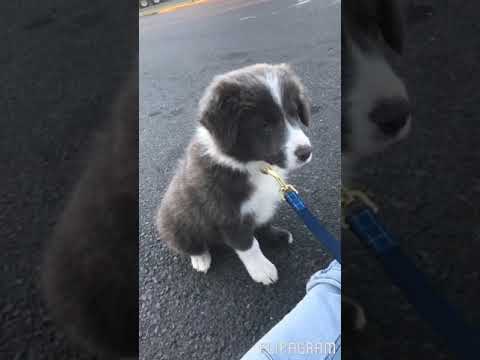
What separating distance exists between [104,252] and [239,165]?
42 cm

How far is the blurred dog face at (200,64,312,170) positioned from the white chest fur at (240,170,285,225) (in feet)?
0.24

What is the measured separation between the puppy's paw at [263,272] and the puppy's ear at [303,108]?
0.36m

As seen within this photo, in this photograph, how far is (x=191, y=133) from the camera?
1.15 m

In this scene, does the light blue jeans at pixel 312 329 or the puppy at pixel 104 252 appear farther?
the puppy at pixel 104 252

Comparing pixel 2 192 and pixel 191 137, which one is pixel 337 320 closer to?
pixel 191 137

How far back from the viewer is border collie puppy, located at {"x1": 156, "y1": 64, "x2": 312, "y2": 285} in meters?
1.07

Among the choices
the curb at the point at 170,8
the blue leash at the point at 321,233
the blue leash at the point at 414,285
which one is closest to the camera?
the blue leash at the point at 414,285

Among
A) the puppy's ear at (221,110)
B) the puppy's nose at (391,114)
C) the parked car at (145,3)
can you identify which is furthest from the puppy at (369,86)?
the parked car at (145,3)

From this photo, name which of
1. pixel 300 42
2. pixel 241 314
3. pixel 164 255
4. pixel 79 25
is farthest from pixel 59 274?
pixel 300 42

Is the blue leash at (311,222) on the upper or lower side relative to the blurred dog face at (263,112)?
lower

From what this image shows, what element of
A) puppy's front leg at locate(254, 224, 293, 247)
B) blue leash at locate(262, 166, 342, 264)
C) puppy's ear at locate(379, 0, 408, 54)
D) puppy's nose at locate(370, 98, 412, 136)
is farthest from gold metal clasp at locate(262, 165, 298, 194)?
puppy's ear at locate(379, 0, 408, 54)

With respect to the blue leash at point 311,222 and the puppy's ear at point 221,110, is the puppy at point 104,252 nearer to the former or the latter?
the puppy's ear at point 221,110

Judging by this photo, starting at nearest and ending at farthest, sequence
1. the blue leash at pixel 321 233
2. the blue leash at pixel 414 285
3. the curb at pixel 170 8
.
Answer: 1. the blue leash at pixel 414 285
2. the blue leash at pixel 321 233
3. the curb at pixel 170 8

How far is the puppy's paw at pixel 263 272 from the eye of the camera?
1.09 metres
